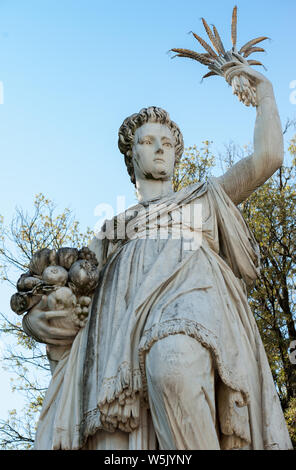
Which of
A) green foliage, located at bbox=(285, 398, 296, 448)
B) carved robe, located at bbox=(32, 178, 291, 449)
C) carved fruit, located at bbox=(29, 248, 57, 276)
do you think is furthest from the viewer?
green foliage, located at bbox=(285, 398, 296, 448)

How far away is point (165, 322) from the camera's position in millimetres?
5359

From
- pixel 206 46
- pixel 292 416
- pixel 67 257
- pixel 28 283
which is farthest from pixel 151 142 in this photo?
pixel 292 416

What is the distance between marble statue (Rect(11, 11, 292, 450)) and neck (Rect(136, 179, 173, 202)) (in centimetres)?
1

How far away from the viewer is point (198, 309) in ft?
18.1

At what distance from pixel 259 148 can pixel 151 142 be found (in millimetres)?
1065

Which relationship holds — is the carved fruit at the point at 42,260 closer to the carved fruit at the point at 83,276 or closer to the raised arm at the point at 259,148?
the carved fruit at the point at 83,276

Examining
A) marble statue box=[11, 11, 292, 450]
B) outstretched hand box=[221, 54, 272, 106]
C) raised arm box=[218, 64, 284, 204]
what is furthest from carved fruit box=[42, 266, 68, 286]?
outstretched hand box=[221, 54, 272, 106]

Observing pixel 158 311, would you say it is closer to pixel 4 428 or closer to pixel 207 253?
pixel 207 253

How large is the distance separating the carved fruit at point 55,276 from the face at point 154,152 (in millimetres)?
1269

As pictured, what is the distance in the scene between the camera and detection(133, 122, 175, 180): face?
6.88 m

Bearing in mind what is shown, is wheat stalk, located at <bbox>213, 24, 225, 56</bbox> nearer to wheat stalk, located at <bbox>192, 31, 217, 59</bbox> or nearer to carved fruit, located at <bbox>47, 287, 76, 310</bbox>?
wheat stalk, located at <bbox>192, 31, 217, 59</bbox>

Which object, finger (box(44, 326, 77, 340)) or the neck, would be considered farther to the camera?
the neck

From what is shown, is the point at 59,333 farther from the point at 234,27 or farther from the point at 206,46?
the point at 234,27
